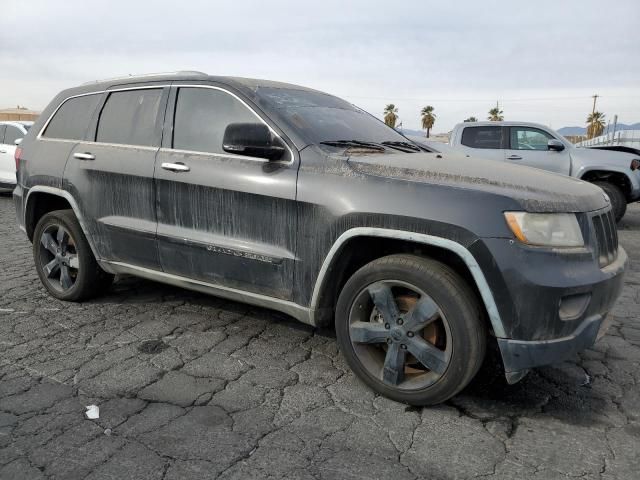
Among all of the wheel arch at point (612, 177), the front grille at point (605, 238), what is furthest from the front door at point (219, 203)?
the wheel arch at point (612, 177)

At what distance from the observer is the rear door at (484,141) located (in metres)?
9.72

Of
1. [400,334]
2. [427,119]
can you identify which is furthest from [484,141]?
[427,119]

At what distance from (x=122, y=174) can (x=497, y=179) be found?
2.52 m

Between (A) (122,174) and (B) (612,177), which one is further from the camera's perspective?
(B) (612,177)

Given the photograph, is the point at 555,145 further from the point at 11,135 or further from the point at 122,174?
the point at 11,135

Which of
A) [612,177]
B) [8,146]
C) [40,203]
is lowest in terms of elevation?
[612,177]

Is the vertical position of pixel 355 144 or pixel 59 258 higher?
pixel 355 144

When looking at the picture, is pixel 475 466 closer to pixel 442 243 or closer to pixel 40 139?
pixel 442 243

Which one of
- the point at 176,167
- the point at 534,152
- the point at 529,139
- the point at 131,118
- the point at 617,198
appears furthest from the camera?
the point at 529,139

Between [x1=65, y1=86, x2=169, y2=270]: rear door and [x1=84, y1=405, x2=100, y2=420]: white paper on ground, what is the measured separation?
119cm

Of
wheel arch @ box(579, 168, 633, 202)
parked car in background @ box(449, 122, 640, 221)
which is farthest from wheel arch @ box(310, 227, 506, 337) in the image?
wheel arch @ box(579, 168, 633, 202)

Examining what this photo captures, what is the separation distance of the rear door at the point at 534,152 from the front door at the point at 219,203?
23.7 feet

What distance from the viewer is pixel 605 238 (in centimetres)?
281

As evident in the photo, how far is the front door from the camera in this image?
3090 millimetres
